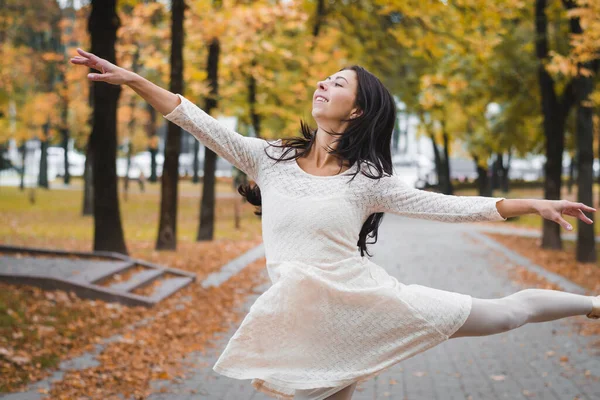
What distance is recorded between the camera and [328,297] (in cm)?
360

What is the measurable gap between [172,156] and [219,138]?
43.1ft

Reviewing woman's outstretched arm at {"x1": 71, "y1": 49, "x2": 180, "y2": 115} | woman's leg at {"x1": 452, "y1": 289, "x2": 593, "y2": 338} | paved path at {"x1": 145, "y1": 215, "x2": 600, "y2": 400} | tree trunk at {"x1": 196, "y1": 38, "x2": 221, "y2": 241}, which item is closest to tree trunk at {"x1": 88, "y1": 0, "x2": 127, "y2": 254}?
paved path at {"x1": 145, "y1": 215, "x2": 600, "y2": 400}

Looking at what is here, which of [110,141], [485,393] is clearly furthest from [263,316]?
[110,141]

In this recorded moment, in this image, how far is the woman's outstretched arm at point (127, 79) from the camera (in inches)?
138

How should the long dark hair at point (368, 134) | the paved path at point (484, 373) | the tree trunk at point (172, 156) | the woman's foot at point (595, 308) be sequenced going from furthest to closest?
the tree trunk at point (172, 156) < the paved path at point (484, 373) < the woman's foot at point (595, 308) < the long dark hair at point (368, 134)

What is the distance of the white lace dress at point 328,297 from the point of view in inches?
142

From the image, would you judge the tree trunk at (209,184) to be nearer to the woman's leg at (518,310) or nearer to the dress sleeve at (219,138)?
the dress sleeve at (219,138)

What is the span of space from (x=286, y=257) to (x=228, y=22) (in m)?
15.2

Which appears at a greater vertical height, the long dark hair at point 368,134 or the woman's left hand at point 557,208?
the long dark hair at point 368,134

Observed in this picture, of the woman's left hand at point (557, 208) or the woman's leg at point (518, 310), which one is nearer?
the woman's left hand at point (557, 208)

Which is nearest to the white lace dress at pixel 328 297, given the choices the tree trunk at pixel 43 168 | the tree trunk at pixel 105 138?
the tree trunk at pixel 105 138

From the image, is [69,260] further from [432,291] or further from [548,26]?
[548,26]

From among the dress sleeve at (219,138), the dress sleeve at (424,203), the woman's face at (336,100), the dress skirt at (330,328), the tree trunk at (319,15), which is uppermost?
the tree trunk at (319,15)

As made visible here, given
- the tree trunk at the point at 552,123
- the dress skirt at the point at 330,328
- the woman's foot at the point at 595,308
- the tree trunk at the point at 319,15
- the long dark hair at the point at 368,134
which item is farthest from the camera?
the tree trunk at the point at 552,123
